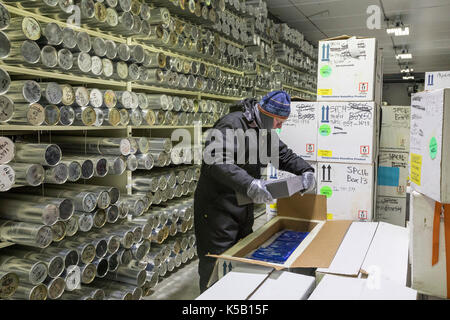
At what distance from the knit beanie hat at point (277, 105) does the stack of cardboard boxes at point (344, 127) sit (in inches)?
15.0

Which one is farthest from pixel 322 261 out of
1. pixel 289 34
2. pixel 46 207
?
pixel 289 34

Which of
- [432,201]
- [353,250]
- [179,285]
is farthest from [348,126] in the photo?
[179,285]

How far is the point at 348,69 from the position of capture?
8.32 ft

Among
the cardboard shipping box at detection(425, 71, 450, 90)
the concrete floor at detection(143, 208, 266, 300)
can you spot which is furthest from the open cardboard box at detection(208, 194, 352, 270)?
the cardboard shipping box at detection(425, 71, 450, 90)

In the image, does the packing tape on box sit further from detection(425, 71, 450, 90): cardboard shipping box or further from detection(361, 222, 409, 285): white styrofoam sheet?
detection(425, 71, 450, 90): cardboard shipping box

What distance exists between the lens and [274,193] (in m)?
2.03

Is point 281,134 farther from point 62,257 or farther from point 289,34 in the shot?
point 289,34

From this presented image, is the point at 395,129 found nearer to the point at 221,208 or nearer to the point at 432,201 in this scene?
the point at 221,208

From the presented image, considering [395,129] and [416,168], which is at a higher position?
[395,129]

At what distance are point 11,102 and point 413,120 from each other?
2.04 meters

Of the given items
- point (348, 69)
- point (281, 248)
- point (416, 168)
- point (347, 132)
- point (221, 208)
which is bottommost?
point (281, 248)

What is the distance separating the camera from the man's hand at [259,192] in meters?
2.01

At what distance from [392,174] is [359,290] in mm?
1789

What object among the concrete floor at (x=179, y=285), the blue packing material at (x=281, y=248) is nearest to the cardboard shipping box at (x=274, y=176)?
the blue packing material at (x=281, y=248)
